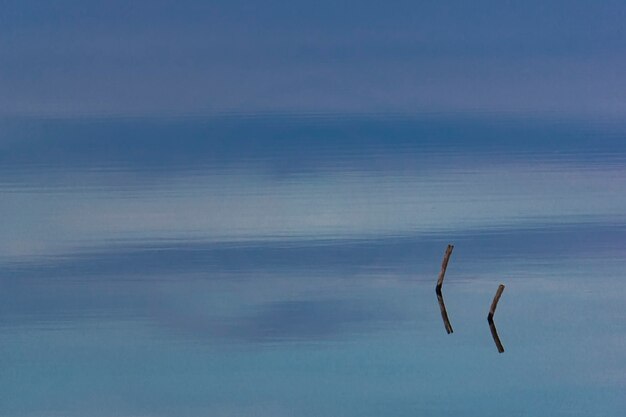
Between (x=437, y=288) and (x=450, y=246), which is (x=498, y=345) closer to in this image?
(x=437, y=288)

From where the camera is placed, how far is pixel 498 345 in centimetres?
559

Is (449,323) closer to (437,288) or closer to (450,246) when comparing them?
(437,288)

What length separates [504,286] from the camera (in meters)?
5.29

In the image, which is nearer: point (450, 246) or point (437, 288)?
point (450, 246)

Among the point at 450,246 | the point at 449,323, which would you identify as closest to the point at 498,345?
the point at 449,323

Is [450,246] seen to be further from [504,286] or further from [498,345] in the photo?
[498,345]

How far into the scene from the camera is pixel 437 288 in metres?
5.49

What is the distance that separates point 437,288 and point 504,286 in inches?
14.2

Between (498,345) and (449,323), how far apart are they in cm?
34

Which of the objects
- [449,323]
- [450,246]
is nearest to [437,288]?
[449,323]

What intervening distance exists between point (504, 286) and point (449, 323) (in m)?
0.34

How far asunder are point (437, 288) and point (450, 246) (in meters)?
0.53

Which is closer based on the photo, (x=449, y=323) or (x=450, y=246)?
(x=450, y=246)
